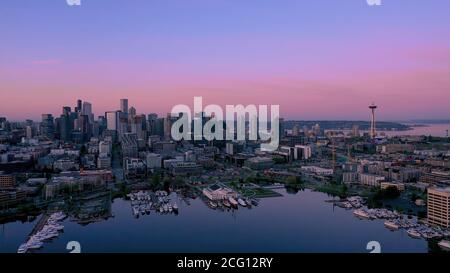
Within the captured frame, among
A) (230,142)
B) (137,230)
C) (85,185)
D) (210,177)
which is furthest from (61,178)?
(230,142)

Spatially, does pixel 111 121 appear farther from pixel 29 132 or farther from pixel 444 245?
pixel 444 245

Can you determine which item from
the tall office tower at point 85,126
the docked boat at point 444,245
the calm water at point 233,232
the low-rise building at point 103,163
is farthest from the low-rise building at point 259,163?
the docked boat at point 444,245

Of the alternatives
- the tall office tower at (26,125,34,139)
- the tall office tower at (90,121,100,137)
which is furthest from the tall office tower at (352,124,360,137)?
the tall office tower at (26,125,34,139)

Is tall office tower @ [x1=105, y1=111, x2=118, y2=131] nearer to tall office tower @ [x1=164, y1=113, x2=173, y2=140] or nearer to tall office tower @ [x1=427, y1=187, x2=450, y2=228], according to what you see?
tall office tower @ [x1=164, y1=113, x2=173, y2=140]

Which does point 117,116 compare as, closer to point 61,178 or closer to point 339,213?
point 61,178

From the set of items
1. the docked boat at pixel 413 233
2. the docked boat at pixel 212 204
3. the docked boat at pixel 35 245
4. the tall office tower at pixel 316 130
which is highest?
the tall office tower at pixel 316 130

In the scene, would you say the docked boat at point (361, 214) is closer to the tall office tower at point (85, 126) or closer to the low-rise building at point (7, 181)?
the low-rise building at point (7, 181)
